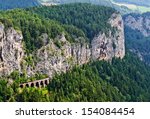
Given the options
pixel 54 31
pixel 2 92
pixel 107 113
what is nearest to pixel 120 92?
pixel 54 31

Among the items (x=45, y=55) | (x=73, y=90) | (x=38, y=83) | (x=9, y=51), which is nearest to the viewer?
(x=9, y=51)

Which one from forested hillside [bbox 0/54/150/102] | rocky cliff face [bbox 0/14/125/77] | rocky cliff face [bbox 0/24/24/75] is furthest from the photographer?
rocky cliff face [bbox 0/14/125/77]

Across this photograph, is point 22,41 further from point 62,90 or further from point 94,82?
point 94,82

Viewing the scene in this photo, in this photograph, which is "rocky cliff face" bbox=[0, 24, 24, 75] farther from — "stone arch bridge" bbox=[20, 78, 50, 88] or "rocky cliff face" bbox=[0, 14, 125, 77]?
"stone arch bridge" bbox=[20, 78, 50, 88]

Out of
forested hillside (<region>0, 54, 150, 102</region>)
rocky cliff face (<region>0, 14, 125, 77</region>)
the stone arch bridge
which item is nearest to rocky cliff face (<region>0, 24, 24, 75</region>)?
rocky cliff face (<region>0, 14, 125, 77</region>)

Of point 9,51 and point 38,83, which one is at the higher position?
point 9,51

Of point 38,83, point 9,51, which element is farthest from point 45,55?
point 9,51

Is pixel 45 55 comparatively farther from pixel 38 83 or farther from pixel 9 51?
pixel 9 51

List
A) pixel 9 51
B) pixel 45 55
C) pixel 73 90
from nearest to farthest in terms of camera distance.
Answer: pixel 9 51
pixel 73 90
pixel 45 55

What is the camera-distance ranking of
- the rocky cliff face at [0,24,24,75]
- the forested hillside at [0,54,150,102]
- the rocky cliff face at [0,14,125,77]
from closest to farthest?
the forested hillside at [0,54,150,102], the rocky cliff face at [0,24,24,75], the rocky cliff face at [0,14,125,77]
